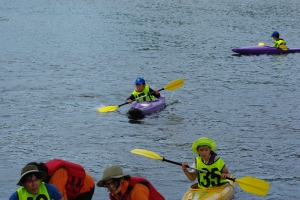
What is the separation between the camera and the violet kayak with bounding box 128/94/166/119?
61.0 feet

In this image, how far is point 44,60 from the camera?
98.6ft

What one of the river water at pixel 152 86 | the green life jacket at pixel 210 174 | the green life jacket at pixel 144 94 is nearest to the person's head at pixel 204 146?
the green life jacket at pixel 210 174

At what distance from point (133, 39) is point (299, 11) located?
71.6 ft

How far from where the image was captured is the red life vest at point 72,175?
839 centimetres

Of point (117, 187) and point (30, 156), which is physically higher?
point (117, 187)

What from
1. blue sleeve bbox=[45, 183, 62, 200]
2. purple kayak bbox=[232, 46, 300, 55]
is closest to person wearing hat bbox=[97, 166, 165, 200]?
blue sleeve bbox=[45, 183, 62, 200]

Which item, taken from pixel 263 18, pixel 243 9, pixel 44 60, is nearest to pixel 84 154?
pixel 44 60

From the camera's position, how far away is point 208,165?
35.0ft

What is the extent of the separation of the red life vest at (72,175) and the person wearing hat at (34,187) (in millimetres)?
519

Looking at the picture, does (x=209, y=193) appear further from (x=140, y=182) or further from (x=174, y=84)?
(x=174, y=84)

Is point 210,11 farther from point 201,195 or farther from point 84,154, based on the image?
point 201,195

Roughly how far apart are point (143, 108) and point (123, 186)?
38.0 feet

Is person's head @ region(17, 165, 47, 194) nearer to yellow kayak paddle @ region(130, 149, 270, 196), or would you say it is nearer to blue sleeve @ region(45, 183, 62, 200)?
blue sleeve @ region(45, 183, 62, 200)

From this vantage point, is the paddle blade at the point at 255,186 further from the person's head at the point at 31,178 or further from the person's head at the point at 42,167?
the person's head at the point at 31,178
